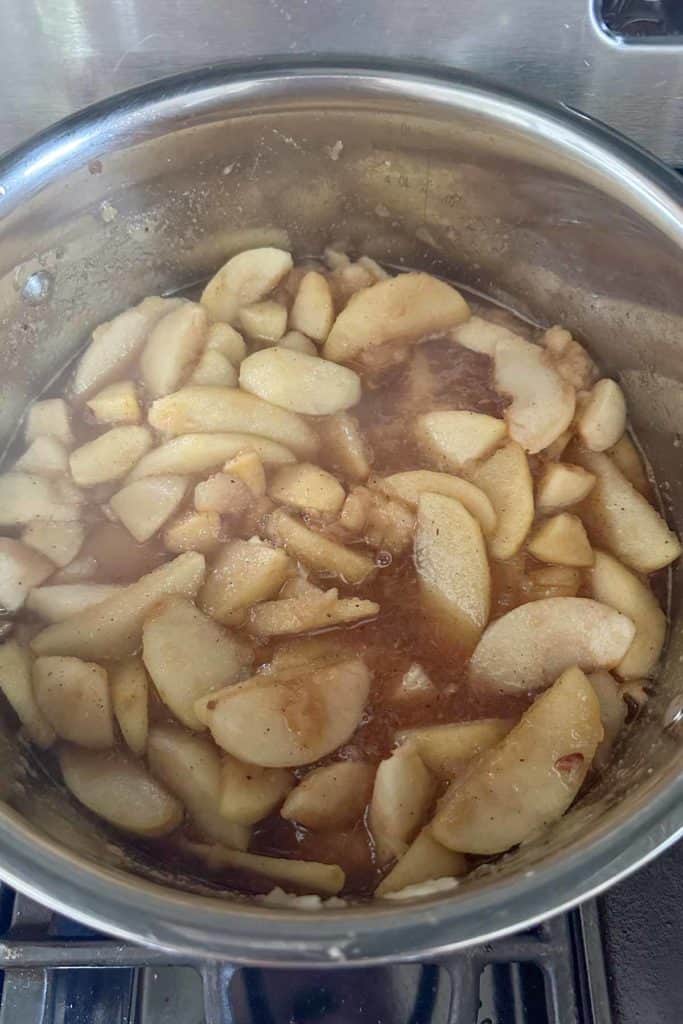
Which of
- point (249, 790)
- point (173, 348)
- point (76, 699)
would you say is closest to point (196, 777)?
point (249, 790)

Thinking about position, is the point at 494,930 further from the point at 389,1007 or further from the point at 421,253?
the point at 421,253

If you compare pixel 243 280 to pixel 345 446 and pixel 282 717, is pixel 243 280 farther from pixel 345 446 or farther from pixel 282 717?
pixel 282 717

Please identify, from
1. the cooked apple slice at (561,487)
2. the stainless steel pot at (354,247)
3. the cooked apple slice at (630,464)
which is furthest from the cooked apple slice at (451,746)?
the cooked apple slice at (630,464)

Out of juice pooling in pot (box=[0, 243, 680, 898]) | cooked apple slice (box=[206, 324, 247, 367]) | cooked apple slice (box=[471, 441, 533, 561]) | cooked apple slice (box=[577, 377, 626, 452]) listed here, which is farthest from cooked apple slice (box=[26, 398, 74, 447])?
cooked apple slice (box=[577, 377, 626, 452])

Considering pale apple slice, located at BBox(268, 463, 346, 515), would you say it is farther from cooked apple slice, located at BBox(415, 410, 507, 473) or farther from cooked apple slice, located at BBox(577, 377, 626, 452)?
cooked apple slice, located at BBox(577, 377, 626, 452)

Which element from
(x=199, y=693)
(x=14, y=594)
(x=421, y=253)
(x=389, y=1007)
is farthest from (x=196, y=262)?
(x=389, y=1007)
